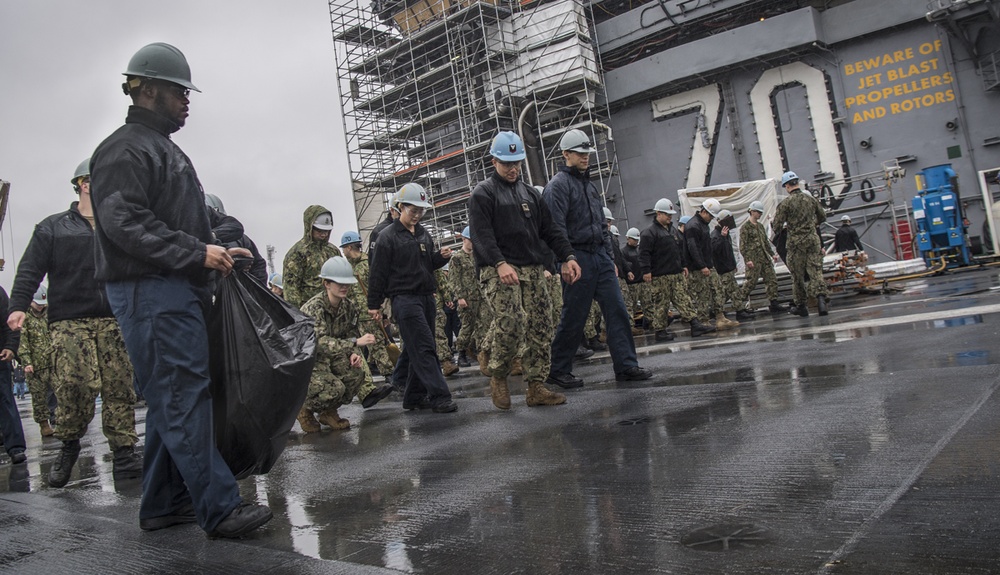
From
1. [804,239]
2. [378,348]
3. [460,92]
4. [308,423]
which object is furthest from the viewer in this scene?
[460,92]

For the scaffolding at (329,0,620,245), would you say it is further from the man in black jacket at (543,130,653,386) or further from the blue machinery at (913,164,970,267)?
the man in black jacket at (543,130,653,386)

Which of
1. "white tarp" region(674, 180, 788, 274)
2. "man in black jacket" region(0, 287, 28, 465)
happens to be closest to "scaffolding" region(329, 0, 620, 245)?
"white tarp" region(674, 180, 788, 274)

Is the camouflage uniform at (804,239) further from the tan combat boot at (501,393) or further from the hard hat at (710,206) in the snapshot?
the tan combat boot at (501,393)

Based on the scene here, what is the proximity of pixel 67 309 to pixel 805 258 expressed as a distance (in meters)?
9.10

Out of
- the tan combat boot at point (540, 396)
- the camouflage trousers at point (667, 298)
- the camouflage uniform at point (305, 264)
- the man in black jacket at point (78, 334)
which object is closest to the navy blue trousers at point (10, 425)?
the man in black jacket at point (78, 334)

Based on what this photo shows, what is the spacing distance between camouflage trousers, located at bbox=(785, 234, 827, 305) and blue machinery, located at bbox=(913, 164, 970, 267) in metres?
7.26

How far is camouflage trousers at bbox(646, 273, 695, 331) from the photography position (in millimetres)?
10695

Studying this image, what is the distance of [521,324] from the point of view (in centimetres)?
509

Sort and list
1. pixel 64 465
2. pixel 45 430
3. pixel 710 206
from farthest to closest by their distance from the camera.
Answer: pixel 710 206
pixel 45 430
pixel 64 465

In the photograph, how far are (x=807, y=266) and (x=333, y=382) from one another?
745 cm

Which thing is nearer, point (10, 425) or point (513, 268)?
point (513, 268)

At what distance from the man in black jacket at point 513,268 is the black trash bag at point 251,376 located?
7.25ft

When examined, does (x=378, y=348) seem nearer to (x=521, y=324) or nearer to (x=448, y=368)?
(x=448, y=368)

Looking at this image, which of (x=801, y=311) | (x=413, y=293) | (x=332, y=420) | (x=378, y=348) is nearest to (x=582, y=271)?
(x=413, y=293)
